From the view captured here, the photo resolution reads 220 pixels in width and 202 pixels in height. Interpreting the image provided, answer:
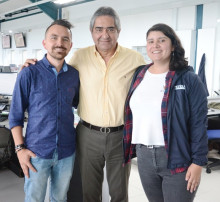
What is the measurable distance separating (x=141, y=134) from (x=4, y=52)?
47.1 ft

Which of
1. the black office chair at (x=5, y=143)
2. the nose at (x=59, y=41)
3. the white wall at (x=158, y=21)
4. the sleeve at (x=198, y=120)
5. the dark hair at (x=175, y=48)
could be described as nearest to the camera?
the sleeve at (x=198, y=120)

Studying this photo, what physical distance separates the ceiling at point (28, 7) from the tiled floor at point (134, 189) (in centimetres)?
539

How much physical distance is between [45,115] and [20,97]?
18cm

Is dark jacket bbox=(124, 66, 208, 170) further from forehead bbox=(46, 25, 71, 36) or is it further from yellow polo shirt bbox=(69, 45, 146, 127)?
forehead bbox=(46, 25, 71, 36)

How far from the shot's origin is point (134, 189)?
10.3ft

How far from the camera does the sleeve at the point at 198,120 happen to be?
1.48 meters

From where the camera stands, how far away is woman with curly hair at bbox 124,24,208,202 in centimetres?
150

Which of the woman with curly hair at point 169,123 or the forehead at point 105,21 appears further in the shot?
the forehead at point 105,21

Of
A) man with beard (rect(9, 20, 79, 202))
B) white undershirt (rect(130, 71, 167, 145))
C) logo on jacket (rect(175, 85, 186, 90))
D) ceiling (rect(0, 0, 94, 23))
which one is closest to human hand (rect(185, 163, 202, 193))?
white undershirt (rect(130, 71, 167, 145))

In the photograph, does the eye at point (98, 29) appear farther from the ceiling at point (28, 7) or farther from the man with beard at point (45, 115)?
the ceiling at point (28, 7)

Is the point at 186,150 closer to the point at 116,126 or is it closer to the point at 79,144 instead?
the point at 116,126

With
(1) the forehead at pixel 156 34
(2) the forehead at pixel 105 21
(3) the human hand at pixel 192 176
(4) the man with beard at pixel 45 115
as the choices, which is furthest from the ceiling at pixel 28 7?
(3) the human hand at pixel 192 176

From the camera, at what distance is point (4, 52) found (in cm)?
1442

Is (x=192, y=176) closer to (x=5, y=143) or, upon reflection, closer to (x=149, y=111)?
(x=149, y=111)
